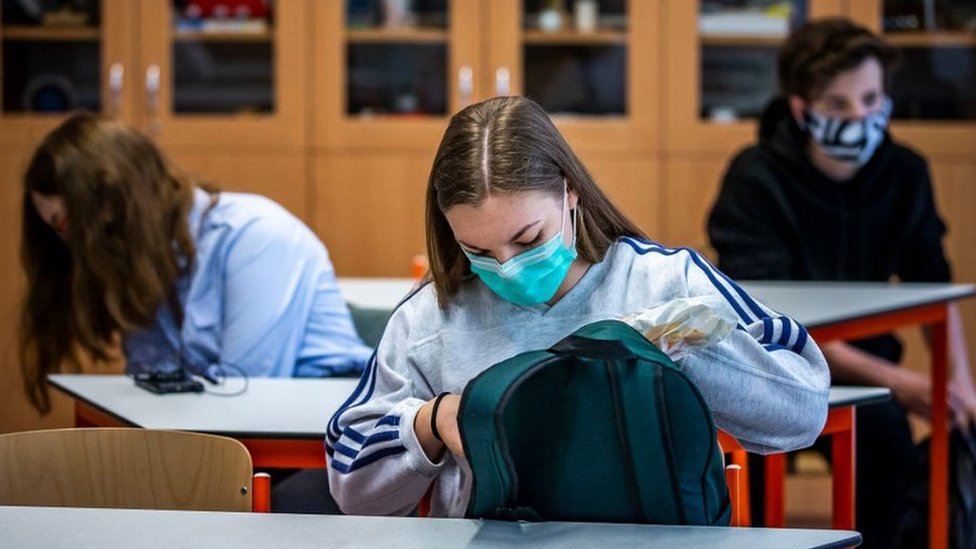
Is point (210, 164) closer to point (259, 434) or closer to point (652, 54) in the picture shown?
point (652, 54)

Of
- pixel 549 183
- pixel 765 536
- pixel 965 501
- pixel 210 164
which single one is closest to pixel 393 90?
pixel 210 164

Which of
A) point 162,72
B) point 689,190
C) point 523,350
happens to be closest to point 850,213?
point 689,190

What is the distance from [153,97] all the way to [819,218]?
2.24m

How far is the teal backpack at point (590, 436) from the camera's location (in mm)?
1628

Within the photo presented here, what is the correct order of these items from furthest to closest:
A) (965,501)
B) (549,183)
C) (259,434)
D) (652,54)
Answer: (652,54), (965,501), (259,434), (549,183)

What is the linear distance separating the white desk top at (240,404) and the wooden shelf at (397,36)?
2.24 meters

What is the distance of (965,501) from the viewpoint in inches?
129

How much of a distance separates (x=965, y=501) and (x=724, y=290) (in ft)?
5.30

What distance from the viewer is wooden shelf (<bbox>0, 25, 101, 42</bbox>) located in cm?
478

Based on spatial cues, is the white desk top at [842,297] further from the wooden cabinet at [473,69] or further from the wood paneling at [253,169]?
the wood paneling at [253,169]

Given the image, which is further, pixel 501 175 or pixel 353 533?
pixel 501 175

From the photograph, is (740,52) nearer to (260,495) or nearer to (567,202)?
(567,202)

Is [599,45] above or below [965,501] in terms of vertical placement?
above

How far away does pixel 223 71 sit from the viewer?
189 inches
